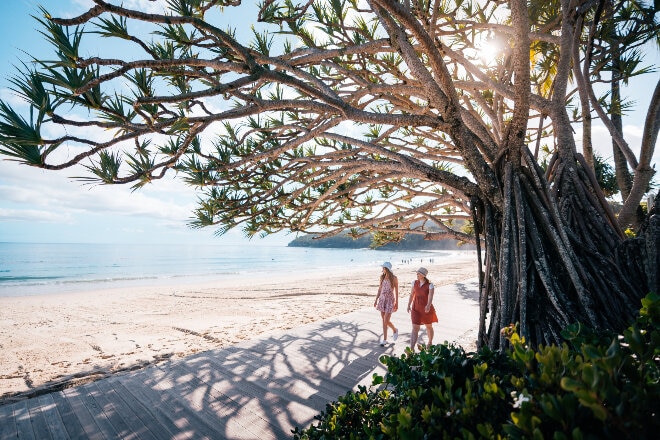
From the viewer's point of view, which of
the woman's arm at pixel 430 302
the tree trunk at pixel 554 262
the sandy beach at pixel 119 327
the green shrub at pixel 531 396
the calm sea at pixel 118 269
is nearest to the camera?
the green shrub at pixel 531 396

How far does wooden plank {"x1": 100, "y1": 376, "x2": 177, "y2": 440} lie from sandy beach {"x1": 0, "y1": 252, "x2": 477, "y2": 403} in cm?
117

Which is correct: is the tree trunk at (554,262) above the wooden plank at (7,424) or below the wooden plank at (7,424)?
above

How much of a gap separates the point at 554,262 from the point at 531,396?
5.64 feet

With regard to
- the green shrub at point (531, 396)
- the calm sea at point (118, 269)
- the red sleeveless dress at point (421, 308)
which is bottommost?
the calm sea at point (118, 269)

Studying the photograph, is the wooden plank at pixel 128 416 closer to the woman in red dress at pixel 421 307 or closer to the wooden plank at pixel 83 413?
the wooden plank at pixel 83 413

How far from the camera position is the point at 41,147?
1.44 metres

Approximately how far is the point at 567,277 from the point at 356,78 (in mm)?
2393

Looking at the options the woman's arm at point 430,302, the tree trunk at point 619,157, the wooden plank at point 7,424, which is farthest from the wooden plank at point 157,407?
the tree trunk at point 619,157

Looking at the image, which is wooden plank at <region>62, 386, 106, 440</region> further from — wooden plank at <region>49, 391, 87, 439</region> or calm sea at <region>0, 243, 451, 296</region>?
calm sea at <region>0, 243, 451, 296</region>

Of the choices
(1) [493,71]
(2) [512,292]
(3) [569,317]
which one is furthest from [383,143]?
(3) [569,317]

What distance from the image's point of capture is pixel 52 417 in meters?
2.61

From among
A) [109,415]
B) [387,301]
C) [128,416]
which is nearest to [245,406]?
[128,416]

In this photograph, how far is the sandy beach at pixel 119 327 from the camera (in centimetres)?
458

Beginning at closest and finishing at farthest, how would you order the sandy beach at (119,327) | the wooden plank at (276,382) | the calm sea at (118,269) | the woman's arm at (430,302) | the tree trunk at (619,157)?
the wooden plank at (276,382) < the tree trunk at (619,157) < the woman's arm at (430,302) < the sandy beach at (119,327) < the calm sea at (118,269)
